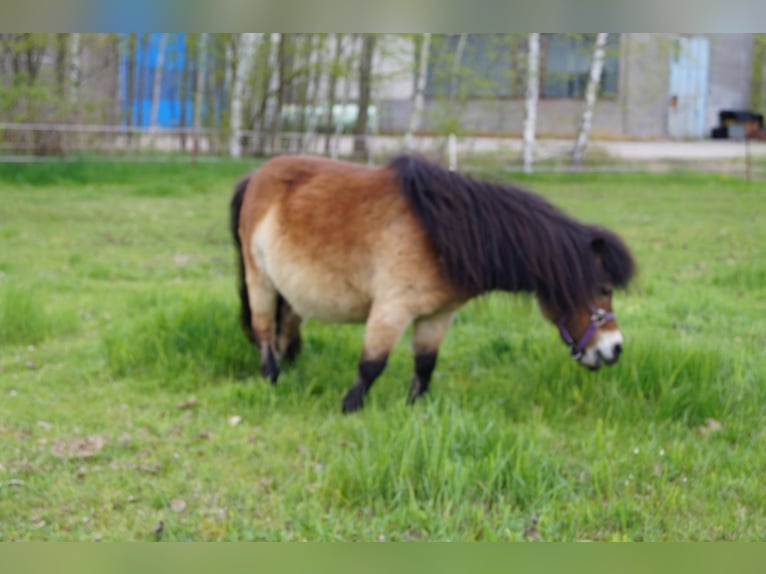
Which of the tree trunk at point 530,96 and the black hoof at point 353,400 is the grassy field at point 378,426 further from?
Answer: the tree trunk at point 530,96

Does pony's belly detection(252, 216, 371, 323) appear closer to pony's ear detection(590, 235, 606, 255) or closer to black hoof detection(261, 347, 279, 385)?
black hoof detection(261, 347, 279, 385)

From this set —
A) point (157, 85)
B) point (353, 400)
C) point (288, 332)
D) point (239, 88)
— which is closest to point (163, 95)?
point (157, 85)

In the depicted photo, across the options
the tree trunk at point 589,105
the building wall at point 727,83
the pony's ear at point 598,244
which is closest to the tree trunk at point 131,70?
the tree trunk at point 589,105

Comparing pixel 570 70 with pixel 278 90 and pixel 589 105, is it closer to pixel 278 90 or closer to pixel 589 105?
pixel 589 105

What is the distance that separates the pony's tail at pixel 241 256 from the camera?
5.13 meters

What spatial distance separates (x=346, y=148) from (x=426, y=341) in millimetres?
17090

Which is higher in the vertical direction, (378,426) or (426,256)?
(426,256)

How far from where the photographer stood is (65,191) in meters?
12.9

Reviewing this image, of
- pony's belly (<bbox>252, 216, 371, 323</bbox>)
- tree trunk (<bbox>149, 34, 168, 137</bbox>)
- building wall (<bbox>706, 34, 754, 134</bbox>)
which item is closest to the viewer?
pony's belly (<bbox>252, 216, 371, 323</bbox>)

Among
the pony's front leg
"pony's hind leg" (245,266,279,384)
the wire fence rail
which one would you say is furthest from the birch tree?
the pony's front leg

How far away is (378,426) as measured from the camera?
336 cm

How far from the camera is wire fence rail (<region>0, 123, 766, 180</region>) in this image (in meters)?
15.2

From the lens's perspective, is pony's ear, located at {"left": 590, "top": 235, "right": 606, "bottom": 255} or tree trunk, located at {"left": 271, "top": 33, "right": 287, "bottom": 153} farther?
tree trunk, located at {"left": 271, "top": 33, "right": 287, "bottom": 153}

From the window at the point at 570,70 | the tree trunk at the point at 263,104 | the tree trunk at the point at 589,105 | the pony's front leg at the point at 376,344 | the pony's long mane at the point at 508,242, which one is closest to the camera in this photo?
the pony's long mane at the point at 508,242
